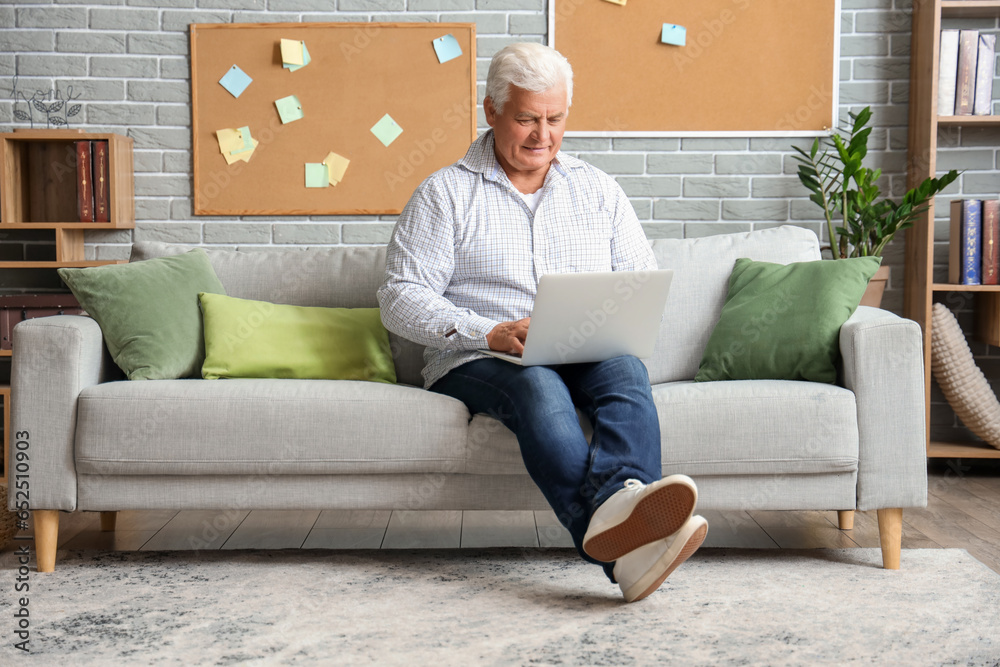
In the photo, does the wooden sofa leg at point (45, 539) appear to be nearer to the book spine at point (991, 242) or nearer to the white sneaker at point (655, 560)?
the white sneaker at point (655, 560)

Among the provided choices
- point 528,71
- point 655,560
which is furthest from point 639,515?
point 528,71

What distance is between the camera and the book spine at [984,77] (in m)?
2.85

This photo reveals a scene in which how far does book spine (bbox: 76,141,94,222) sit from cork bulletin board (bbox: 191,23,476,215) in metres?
0.34

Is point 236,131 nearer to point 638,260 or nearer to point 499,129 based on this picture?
point 499,129

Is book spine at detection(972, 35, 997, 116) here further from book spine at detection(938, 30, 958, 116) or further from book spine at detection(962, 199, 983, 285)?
book spine at detection(962, 199, 983, 285)

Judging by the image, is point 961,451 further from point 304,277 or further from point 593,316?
point 304,277

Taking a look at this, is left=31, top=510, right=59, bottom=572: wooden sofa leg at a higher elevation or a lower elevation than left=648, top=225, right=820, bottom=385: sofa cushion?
lower

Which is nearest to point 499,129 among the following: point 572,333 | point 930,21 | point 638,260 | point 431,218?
point 431,218

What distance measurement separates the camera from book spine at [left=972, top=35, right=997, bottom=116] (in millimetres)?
2850

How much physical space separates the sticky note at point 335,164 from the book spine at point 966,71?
2038 mm

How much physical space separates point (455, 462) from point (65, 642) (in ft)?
2.48

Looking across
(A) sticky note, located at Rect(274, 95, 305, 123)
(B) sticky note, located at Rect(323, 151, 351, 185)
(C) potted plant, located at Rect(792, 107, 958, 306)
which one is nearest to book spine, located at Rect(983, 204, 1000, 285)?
(C) potted plant, located at Rect(792, 107, 958, 306)

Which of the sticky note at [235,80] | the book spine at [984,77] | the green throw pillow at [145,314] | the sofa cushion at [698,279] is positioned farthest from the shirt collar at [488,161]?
the book spine at [984,77]

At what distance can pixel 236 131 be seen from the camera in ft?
10.2
